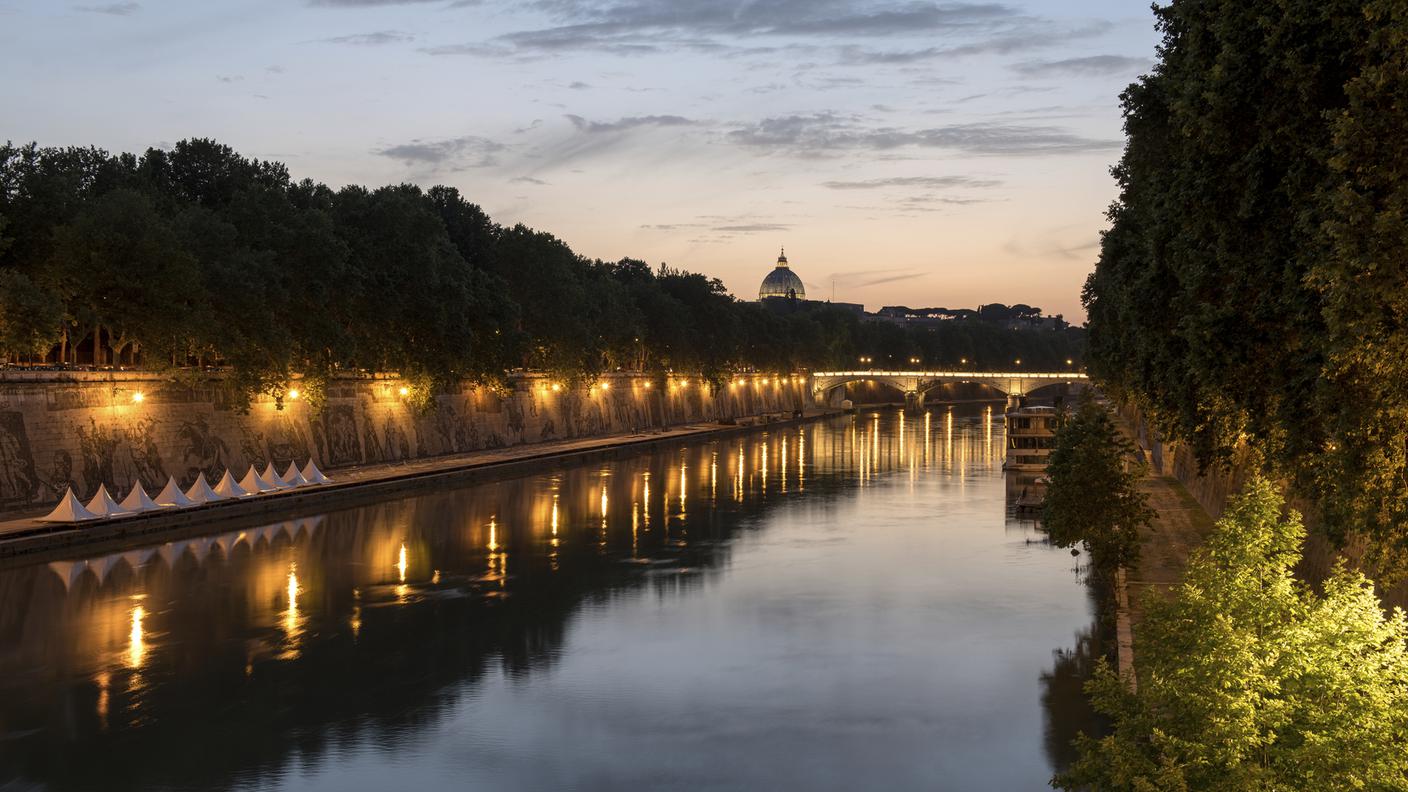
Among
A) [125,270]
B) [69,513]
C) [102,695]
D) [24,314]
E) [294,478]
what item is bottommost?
[102,695]

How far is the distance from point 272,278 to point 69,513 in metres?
17.2

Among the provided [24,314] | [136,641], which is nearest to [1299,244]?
[136,641]

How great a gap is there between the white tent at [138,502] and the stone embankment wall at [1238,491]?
35.3m

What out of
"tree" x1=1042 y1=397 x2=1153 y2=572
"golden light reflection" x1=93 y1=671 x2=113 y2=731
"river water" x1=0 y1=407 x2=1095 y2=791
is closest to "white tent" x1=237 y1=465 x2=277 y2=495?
"river water" x1=0 y1=407 x2=1095 y2=791

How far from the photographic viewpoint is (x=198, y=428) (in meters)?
57.7

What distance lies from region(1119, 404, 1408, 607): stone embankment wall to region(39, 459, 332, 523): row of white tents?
3525cm

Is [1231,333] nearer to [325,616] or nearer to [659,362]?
[325,616]

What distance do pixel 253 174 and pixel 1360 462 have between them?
80.1m

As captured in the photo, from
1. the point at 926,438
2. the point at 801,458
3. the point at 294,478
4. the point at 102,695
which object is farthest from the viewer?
the point at 926,438

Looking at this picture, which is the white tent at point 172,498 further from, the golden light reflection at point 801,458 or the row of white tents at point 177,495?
the golden light reflection at point 801,458

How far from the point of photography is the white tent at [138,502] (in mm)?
46938

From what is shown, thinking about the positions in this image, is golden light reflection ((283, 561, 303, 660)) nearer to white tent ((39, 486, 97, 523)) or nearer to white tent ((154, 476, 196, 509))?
white tent ((39, 486, 97, 523))

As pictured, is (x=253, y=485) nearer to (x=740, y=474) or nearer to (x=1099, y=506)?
(x=740, y=474)

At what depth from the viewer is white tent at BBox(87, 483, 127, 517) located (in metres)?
45.1
